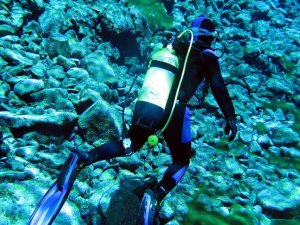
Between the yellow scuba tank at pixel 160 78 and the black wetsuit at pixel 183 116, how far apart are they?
0.20 m

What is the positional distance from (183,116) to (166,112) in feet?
1.33

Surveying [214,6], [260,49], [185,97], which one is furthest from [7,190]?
[214,6]

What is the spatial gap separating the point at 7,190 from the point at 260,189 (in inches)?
171

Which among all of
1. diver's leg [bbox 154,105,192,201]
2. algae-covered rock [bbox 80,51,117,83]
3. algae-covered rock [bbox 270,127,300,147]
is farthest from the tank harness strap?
algae-covered rock [bbox 270,127,300,147]

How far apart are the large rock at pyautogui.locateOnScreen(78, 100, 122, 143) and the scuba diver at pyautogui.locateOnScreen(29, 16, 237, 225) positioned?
1453 millimetres

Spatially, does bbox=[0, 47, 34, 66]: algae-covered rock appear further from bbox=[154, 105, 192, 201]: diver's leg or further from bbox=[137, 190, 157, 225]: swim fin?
bbox=[137, 190, 157, 225]: swim fin

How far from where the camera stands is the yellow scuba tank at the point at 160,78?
325cm

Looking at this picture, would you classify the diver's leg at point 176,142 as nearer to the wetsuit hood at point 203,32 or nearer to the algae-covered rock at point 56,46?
the wetsuit hood at point 203,32

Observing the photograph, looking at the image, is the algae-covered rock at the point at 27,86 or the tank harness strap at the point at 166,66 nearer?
the tank harness strap at the point at 166,66

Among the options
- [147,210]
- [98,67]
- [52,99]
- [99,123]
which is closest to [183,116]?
[147,210]

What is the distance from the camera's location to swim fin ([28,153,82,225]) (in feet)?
9.44

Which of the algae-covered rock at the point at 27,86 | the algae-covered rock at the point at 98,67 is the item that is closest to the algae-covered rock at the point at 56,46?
the algae-covered rock at the point at 98,67

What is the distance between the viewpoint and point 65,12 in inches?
336

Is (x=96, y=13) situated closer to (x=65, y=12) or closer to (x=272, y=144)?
(x=65, y=12)
